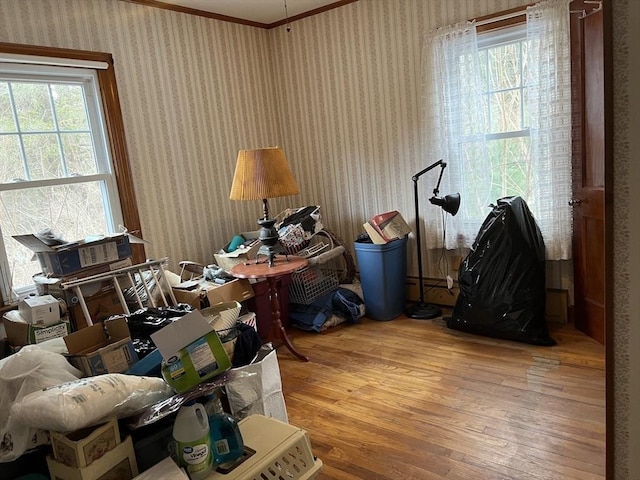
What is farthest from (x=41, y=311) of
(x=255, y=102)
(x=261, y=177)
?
(x=255, y=102)

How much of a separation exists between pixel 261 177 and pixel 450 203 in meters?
1.39

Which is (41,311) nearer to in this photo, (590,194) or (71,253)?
(71,253)

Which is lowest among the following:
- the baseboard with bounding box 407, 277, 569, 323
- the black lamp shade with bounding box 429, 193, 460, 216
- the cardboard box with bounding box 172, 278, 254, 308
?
the baseboard with bounding box 407, 277, 569, 323

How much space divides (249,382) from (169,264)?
1951mm

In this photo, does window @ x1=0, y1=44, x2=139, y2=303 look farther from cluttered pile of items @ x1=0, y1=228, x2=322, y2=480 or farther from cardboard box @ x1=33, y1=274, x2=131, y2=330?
cluttered pile of items @ x1=0, y1=228, x2=322, y2=480

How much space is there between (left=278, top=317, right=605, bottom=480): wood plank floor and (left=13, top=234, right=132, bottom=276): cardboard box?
1303 millimetres

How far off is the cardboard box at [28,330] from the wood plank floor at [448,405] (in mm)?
1272

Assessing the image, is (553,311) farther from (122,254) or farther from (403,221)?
(122,254)

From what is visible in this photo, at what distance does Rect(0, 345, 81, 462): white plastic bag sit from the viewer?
4.64 feet

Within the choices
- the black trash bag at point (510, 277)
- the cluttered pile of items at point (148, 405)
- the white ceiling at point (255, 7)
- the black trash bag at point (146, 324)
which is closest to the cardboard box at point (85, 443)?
the cluttered pile of items at point (148, 405)

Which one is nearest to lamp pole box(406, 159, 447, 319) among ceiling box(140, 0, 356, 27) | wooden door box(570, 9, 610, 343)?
wooden door box(570, 9, 610, 343)

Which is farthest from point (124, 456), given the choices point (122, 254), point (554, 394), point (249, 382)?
point (554, 394)

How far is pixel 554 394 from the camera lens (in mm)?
2502

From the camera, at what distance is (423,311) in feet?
12.6
